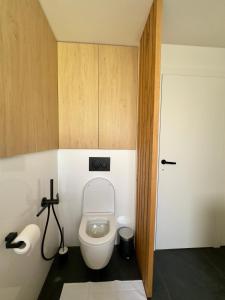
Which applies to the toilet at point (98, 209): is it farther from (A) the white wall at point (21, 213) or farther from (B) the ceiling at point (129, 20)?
(B) the ceiling at point (129, 20)

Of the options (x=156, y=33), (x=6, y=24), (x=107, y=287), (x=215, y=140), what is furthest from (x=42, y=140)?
(x=215, y=140)

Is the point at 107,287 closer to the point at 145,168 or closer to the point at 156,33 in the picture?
the point at 145,168

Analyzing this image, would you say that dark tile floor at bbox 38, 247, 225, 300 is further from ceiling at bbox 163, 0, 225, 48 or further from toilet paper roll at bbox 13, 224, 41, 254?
ceiling at bbox 163, 0, 225, 48

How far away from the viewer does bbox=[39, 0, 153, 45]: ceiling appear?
45.8 inches

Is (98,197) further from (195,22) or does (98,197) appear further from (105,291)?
(195,22)

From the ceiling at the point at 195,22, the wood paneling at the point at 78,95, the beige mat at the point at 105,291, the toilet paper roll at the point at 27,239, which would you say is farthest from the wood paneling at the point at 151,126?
the toilet paper roll at the point at 27,239

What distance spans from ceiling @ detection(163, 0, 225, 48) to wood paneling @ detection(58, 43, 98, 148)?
0.77 m

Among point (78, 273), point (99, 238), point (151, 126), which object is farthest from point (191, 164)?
point (78, 273)

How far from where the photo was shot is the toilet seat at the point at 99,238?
1.23 metres

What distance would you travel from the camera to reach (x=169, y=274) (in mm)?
1480

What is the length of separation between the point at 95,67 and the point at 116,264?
210 cm

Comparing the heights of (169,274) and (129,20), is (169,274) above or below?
below

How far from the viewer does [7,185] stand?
2.67 ft

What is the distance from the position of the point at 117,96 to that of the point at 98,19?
2.23 feet
